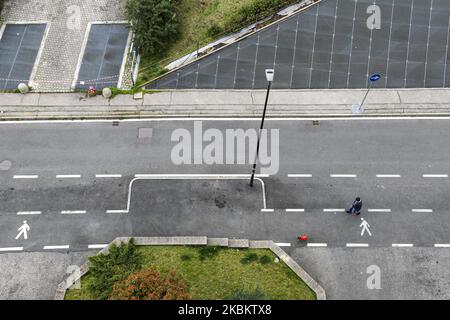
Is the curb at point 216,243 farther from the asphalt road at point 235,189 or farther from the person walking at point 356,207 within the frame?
the person walking at point 356,207

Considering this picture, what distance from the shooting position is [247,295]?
1812cm

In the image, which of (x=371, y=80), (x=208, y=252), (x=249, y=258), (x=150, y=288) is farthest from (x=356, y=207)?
(x=150, y=288)

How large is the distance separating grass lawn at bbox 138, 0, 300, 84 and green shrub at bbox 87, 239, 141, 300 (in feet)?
39.4

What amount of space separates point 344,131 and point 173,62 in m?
11.9

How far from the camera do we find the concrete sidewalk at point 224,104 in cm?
2612

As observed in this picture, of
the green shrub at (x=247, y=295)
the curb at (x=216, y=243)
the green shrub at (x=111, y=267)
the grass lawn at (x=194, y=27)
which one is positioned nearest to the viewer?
the green shrub at (x=247, y=295)

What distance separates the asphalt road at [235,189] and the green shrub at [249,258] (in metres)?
1.38

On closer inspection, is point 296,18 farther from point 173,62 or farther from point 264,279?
point 264,279

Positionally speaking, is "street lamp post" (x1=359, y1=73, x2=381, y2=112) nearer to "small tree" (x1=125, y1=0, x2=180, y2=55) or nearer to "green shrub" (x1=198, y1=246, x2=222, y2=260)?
"green shrub" (x1=198, y1=246, x2=222, y2=260)

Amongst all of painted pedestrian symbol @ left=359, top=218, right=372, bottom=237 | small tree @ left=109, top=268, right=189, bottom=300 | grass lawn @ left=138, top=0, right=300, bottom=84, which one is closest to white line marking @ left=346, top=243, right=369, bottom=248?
painted pedestrian symbol @ left=359, top=218, right=372, bottom=237

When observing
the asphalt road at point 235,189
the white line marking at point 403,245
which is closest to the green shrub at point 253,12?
the asphalt road at point 235,189

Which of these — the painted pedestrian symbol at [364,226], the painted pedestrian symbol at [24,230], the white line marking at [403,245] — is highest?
the painted pedestrian symbol at [364,226]

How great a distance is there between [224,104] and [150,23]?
740cm

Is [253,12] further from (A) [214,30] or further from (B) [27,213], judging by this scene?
(B) [27,213]
